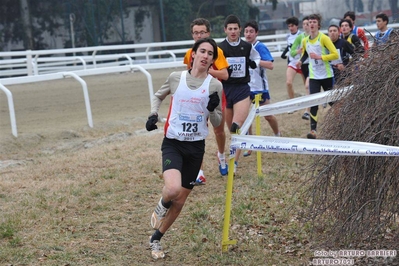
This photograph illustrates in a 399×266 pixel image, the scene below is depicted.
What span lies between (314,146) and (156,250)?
179 cm

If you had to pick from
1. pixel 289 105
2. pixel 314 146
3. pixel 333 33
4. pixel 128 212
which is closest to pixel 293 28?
pixel 333 33

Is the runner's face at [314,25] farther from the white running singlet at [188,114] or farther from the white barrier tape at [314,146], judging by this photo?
the white barrier tape at [314,146]

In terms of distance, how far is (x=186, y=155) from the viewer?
6734mm

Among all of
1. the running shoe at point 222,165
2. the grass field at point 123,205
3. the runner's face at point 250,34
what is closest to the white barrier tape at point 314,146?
the grass field at point 123,205

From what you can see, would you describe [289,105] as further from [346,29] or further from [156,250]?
[346,29]

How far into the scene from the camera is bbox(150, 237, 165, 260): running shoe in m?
6.70

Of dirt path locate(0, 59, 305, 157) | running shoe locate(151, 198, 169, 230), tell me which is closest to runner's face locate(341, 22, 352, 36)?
dirt path locate(0, 59, 305, 157)

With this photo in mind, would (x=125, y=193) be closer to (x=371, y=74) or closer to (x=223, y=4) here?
(x=371, y=74)

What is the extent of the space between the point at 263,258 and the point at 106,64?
20294 millimetres

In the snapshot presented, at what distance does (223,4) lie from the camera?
30.2 meters

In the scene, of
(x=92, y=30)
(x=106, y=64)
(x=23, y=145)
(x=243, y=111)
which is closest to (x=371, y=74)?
(x=243, y=111)

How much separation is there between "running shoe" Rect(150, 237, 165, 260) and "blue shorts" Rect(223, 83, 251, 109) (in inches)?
144

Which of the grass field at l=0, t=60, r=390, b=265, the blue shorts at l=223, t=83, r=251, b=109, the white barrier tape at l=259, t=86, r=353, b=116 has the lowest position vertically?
the grass field at l=0, t=60, r=390, b=265

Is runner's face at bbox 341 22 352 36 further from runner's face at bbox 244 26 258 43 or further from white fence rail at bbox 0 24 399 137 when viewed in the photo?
white fence rail at bbox 0 24 399 137
